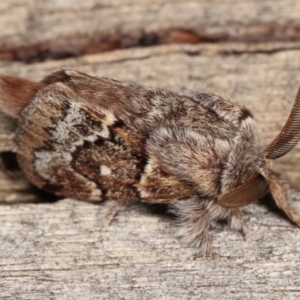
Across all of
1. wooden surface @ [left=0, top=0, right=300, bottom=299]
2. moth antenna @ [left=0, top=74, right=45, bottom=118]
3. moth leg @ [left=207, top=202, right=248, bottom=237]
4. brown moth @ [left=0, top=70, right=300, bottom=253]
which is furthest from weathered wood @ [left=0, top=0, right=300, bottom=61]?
moth leg @ [left=207, top=202, right=248, bottom=237]

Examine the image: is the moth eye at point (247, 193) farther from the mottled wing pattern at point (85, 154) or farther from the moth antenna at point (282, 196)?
the mottled wing pattern at point (85, 154)

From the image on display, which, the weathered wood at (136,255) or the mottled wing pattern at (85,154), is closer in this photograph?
the weathered wood at (136,255)

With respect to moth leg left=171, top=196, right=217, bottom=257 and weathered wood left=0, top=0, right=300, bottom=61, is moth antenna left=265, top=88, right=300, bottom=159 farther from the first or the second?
weathered wood left=0, top=0, right=300, bottom=61

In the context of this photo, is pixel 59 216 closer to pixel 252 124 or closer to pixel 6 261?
pixel 6 261

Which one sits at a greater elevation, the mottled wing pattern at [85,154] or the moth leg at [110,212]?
the mottled wing pattern at [85,154]

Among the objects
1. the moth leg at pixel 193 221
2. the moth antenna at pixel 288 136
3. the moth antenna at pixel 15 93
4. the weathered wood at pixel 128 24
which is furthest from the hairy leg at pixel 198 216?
the weathered wood at pixel 128 24

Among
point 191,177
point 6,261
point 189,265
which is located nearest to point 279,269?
point 189,265
